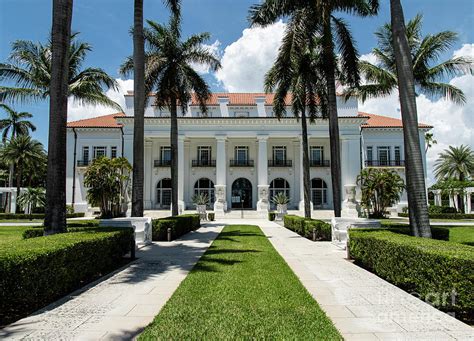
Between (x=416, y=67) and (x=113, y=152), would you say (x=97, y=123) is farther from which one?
(x=416, y=67)

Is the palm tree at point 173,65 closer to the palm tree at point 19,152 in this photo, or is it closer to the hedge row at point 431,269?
the hedge row at point 431,269

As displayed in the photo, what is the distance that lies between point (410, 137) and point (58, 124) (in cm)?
972

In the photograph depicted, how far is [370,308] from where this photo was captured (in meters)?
5.53

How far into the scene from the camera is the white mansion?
37.5 metres

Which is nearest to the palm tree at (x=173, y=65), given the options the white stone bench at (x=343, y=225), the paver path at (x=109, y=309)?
the white stone bench at (x=343, y=225)

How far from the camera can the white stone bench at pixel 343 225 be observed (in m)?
12.6

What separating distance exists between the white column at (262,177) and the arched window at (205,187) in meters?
6.87

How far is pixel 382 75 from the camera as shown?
21078 mm

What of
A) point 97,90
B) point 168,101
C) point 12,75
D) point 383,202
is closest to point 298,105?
point 168,101

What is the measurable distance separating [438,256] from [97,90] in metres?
19.6

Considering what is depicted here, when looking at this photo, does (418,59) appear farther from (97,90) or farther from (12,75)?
(12,75)

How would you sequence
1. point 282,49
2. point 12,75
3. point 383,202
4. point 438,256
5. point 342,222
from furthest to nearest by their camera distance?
point 383,202, point 12,75, point 282,49, point 342,222, point 438,256

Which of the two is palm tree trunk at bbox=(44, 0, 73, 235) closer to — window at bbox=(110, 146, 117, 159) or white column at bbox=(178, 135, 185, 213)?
white column at bbox=(178, 135, 185, 213)

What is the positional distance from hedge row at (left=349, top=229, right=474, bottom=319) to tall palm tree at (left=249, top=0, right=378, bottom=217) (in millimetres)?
7185
